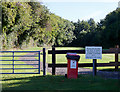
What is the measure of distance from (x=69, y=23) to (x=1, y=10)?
61.5m

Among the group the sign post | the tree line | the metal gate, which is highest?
the tree line

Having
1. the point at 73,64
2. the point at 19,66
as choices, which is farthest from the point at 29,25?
the point at 73,64

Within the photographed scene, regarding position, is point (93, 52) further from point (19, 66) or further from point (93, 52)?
point (19, 66)

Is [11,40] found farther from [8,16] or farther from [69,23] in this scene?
[69,23]

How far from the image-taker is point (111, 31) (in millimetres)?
5836

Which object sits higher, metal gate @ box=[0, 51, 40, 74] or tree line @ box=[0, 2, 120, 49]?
tree line @ box=[0, 2, 120, 49]

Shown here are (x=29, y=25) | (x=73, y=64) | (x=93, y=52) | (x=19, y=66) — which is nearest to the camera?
(x=73, y=64)

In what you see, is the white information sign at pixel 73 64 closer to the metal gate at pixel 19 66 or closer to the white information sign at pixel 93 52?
the white information sign at pixel 93 52

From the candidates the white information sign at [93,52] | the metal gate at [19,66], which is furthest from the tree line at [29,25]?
the metal gate at [19,66]

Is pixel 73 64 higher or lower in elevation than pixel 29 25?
lower

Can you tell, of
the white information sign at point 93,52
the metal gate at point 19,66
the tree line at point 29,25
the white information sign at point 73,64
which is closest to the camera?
the tree line at point 29,25

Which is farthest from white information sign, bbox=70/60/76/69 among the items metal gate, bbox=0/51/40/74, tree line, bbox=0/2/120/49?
metal gate, bbox=0/51/40/74

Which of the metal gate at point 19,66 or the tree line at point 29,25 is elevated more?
the tree line at point 29,25

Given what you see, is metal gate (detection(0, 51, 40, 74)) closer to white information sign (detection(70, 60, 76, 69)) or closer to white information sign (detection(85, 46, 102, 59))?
white information sign (detection(70, 60, 76, 69))
